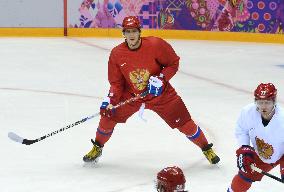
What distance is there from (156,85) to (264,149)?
116 centimetres

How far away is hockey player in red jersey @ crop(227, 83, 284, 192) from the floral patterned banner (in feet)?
29.5

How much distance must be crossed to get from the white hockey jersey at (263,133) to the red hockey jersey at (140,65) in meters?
1.17

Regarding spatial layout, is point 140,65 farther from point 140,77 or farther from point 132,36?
point 132,36

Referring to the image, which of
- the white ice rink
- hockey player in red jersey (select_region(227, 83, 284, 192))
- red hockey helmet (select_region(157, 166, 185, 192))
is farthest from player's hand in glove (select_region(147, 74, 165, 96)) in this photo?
red hockey helmet (select_region(157, 166, 185, 192))

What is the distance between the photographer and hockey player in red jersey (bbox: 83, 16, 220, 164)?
180 inches

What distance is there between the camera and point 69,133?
5.71m

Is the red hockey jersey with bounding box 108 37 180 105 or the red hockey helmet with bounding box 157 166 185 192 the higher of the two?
the red hockey helmet with bounding box 157 166 185 192

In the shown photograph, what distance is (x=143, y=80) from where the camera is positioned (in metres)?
4.60

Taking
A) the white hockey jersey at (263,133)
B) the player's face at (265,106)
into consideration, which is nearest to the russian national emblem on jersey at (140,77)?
the white hockey jersey at (263,133)

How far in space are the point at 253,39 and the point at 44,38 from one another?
360 centimetres

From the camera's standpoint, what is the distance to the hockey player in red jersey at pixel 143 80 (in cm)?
→ 458

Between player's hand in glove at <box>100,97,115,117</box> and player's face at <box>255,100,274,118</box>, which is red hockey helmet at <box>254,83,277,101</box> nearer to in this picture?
player's face at <box>255,100,274,118</box>

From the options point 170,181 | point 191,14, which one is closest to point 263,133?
point 170,181

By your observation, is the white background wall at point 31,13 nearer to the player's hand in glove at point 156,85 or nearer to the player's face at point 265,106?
the player's hand in glove at point 156,85
